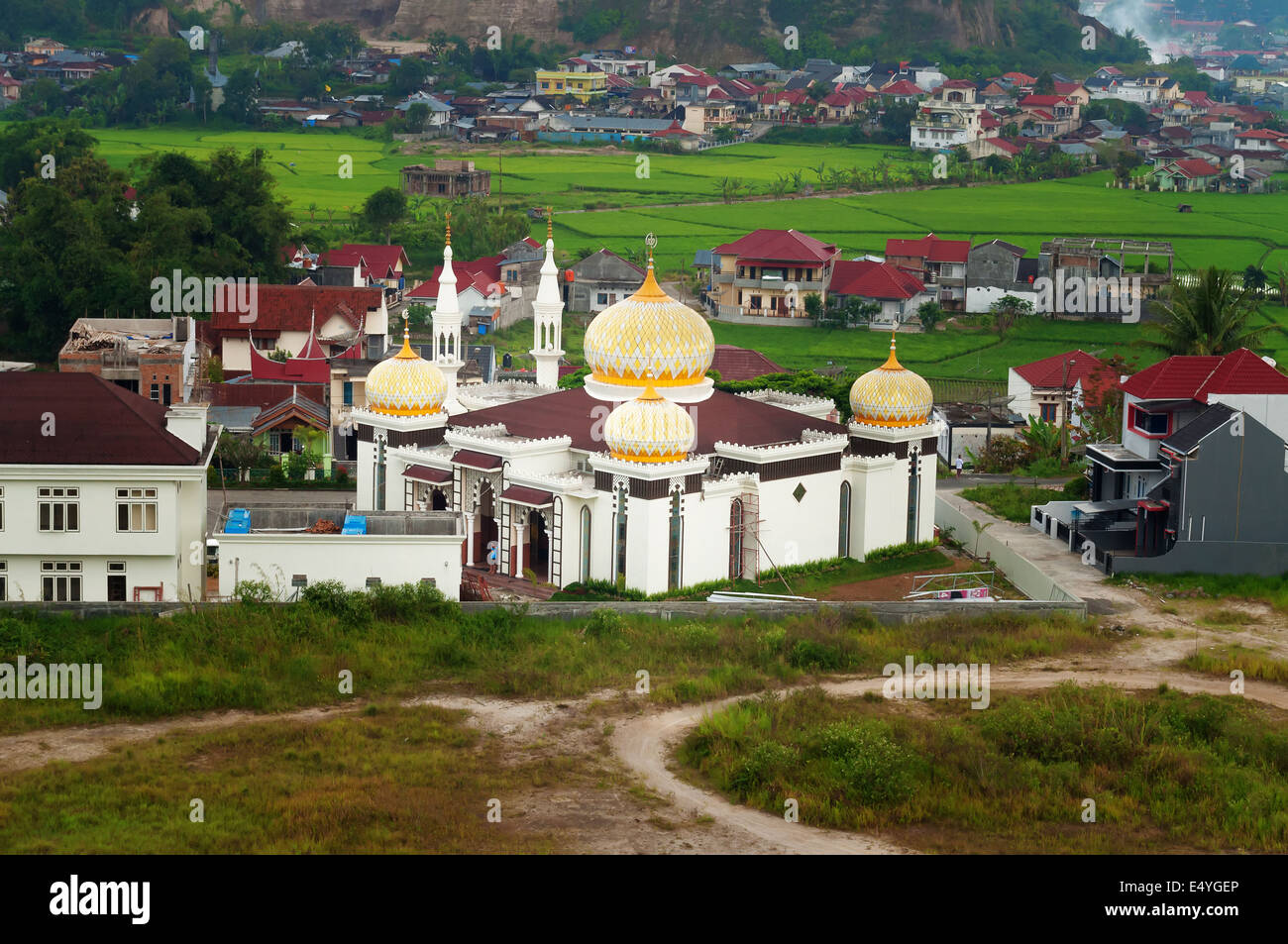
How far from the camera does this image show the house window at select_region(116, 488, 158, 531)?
38.7 meters

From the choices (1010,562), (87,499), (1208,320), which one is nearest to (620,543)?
(1010,562)

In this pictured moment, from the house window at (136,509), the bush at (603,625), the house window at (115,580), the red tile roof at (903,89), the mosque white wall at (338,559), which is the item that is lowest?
the bush at (603,625)

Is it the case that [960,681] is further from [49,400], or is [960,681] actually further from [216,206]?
[216,206]

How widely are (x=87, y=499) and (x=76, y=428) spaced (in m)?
1.68

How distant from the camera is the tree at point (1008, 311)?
87.1m

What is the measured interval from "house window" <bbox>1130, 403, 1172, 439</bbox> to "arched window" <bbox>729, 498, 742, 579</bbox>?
458 inches

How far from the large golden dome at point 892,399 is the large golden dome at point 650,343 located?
4.59 m

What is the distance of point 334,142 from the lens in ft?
469

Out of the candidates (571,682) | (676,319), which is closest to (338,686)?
(571,682)

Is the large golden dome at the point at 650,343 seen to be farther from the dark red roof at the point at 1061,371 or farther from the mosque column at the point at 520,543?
the dark red roof at the point at 1061,371

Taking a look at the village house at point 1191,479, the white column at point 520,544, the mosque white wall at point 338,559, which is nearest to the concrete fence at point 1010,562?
the village house at point 1191,479

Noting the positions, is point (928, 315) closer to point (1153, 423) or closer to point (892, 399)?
point (1153, 423)

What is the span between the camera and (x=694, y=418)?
148 ft

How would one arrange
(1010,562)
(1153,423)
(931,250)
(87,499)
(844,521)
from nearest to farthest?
(87,499)
(1010,562)
(844,521)
(1153,423)
(931,250)
